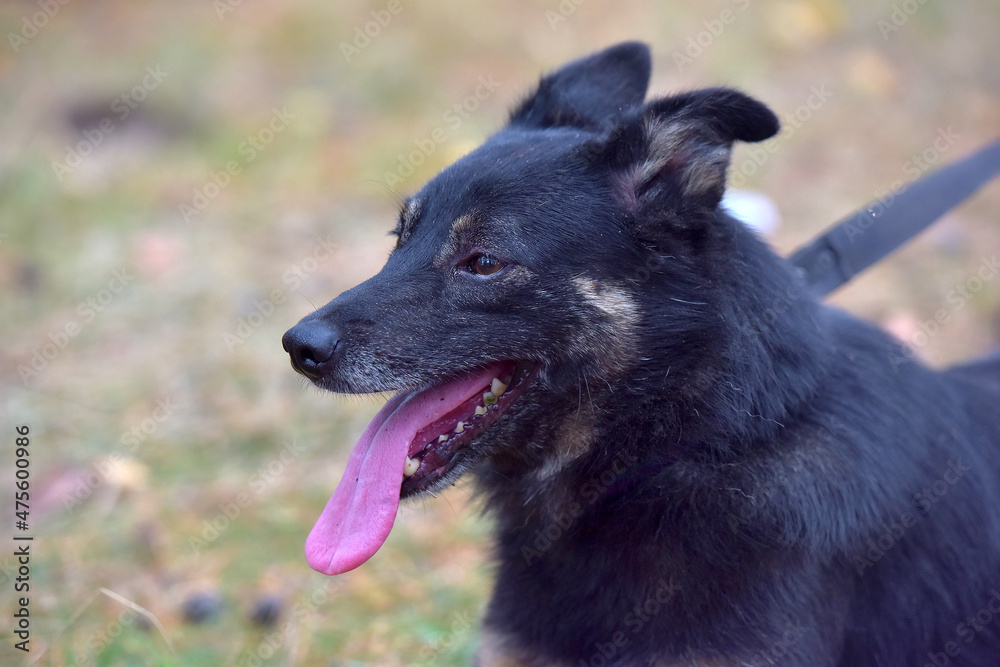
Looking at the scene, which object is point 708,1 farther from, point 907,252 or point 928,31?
point 907,252

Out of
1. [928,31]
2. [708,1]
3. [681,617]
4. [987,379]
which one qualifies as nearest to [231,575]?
[681,617]

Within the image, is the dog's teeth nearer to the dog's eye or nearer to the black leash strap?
the dog's eye

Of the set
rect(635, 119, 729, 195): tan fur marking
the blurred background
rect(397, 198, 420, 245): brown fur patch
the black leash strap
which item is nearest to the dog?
rect(635, 119, 729, 195): tan fur marking

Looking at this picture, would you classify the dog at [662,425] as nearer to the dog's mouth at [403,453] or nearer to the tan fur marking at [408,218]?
the dog's mouth at [403,453]

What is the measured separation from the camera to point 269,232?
28.2 feet

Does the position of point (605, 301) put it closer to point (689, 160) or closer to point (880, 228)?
point (689, 160)

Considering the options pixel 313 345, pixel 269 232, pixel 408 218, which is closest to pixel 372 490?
pixel 313 345

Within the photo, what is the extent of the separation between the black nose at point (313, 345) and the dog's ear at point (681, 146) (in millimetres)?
1139

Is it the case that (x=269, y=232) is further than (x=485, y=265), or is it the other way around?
(x=269, y=232)

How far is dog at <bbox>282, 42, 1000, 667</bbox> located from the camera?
2.63 m

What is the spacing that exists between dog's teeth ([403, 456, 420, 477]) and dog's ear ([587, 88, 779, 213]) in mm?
1172

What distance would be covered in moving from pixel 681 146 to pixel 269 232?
6.63 m

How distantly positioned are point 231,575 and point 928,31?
10214 millimetres

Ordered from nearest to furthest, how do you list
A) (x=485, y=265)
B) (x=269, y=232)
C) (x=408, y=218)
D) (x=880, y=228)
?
(x=485, y=265), (x=408, y=218), (x=880, y=228), (x=269, y=232)
